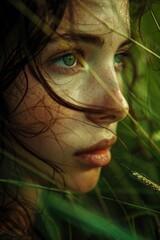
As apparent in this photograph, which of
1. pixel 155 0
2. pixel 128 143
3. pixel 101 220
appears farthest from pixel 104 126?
pixel 128 143

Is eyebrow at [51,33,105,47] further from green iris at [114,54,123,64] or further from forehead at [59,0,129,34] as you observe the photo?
green iris at [114,54,123,64]

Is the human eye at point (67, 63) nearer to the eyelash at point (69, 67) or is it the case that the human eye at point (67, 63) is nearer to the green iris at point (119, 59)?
the eyelash at point (69, 67)

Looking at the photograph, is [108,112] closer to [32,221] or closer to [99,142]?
[99,142]

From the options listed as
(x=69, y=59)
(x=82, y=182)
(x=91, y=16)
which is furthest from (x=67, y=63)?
(x=82, y=182)

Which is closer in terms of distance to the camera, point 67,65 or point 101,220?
point 67,65

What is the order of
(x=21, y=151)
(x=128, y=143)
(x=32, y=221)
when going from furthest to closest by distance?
(x=128, y=143)
(x=32, y=221)
(x=21, y=151)

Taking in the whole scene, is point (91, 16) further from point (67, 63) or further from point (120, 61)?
point (120, 61)
